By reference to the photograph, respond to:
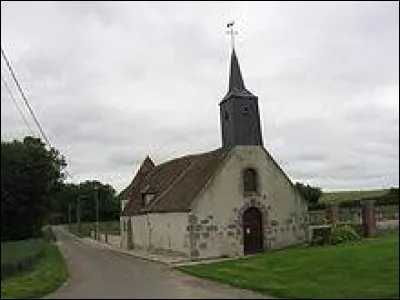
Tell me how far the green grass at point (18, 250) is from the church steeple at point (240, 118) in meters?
14.1

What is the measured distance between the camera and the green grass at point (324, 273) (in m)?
18.8

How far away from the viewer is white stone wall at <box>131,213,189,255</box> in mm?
42281

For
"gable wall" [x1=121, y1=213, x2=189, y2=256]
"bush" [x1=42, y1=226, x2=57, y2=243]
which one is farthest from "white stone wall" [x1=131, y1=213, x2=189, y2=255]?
"bush" [x1=42, y1=226, x2=57, y2=243]

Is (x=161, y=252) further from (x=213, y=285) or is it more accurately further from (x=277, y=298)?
(x=277, y=298)

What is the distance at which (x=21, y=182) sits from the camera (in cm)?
3050

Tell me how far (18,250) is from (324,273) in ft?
39.6

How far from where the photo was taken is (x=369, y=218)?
3866 cm

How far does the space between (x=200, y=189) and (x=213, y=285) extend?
18281mm

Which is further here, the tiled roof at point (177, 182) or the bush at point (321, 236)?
the tiled roof at point (177, 182)

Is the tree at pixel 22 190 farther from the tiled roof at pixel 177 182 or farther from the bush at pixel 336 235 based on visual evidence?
the bush at pixel 336 235

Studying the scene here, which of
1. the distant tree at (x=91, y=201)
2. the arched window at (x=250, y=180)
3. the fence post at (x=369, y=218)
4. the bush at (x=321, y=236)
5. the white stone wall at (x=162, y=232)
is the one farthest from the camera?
the distant tree at (x=91, y=201)

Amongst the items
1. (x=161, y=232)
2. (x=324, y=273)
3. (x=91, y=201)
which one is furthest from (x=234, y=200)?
(x=91, y=201)

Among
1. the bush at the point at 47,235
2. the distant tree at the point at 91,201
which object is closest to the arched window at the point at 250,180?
the bush at the point at 47,235

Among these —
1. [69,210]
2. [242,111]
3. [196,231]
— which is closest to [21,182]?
[196,231]
